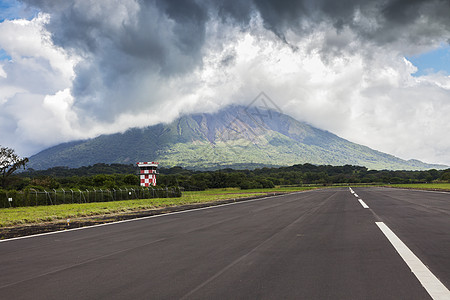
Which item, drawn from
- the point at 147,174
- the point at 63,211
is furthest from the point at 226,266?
the point at 147,174

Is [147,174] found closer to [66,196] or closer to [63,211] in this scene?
[66,196]

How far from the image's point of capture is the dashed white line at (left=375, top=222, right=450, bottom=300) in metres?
4.39

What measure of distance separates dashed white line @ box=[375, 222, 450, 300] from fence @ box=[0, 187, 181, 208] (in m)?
38.4

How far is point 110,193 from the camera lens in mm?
48188

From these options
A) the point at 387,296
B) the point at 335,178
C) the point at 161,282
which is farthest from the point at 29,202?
the point at 335,178

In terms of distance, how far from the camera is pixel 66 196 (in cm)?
4200

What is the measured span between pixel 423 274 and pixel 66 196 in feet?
141

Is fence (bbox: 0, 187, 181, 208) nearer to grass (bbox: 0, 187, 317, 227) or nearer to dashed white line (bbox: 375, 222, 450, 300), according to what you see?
grass (bbox: 0, 187, 317, 227)

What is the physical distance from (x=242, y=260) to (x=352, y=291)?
8.12 feet

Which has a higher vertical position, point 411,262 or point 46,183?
point 46,183

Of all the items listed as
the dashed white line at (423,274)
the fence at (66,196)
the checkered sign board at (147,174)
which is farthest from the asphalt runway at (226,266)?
the checkered sign board at (147,174)

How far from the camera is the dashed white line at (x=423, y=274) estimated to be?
14.4 feet

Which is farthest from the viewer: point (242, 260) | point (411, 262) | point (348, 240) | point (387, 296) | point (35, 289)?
point (348, 240)

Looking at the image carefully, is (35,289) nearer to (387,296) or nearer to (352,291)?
(352,291)
